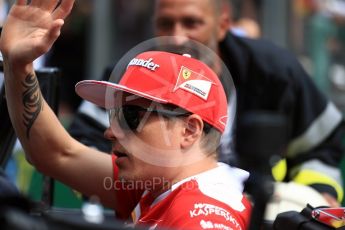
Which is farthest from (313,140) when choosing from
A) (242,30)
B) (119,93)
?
(242,30)

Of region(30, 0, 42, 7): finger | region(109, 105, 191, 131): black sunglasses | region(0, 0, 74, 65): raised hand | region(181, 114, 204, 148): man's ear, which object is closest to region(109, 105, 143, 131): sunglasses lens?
region(109, 105, 191, 131): black sunglasses

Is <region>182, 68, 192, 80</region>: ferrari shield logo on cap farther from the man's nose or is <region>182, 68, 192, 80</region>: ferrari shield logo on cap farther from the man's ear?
the man's nose

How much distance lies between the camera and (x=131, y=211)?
10.0 ft

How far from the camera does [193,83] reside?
2.67 m

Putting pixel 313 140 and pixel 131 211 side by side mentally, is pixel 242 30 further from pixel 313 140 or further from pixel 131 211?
pixel 131 211

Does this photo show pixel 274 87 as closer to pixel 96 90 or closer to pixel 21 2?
pixel 96 90

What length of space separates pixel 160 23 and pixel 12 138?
1026 mm

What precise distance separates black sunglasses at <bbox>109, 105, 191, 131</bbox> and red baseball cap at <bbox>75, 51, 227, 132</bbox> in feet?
0.11

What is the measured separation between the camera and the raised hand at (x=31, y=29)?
8.75 ft

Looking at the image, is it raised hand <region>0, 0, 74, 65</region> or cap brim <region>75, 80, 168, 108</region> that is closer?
raised hand <region>0, 0, 74, 65</region>

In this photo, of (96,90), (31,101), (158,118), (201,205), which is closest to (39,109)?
(31,101)

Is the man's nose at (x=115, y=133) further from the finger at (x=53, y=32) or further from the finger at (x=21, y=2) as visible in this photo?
the finger at (x=21, y=2)

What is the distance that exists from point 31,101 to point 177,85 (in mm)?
551

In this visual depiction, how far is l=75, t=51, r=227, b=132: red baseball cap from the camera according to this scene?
2.63m
